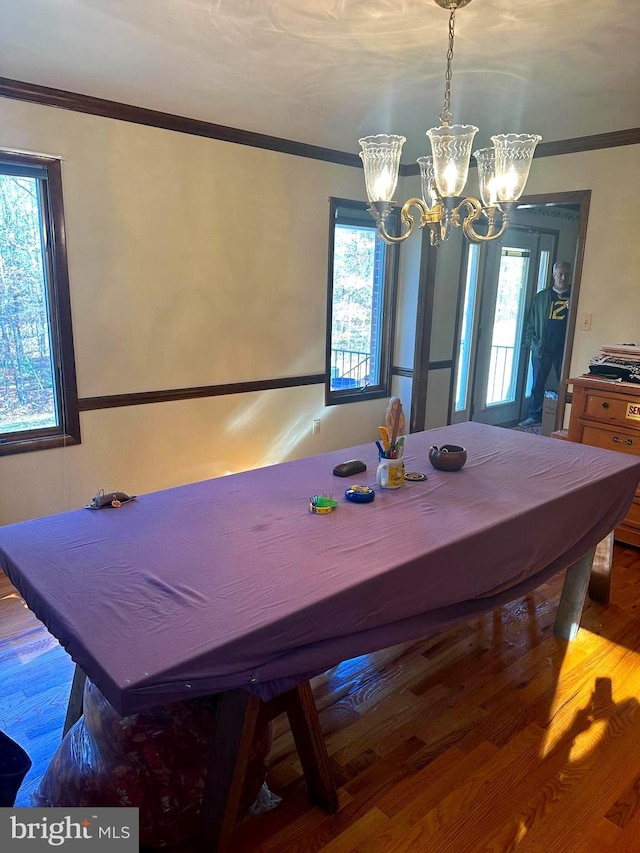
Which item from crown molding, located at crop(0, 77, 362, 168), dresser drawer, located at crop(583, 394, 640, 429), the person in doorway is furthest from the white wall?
the person in doorway

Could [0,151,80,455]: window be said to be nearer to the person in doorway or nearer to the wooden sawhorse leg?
the wooden sawhorse leg

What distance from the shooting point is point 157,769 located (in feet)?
4.77

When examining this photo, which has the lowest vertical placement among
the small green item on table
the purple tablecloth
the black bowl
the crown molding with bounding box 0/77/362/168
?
the purple tablecloth

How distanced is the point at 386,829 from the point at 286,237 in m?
3.38

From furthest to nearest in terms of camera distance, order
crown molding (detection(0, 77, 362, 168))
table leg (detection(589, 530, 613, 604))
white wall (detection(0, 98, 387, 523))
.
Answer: white wall (detection(0, 98, 387, 523))
crown molding (detection(0, 77, 362, 168))
table leg (detection(589, 530, 613, 604))

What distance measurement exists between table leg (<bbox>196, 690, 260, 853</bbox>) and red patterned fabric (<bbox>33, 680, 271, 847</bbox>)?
0.25 feet

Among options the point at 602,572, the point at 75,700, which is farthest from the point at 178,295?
the point at 602,572

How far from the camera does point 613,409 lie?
3.30 metres

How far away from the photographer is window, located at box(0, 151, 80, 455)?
9.59 feet

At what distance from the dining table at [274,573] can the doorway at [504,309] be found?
10.5 ft

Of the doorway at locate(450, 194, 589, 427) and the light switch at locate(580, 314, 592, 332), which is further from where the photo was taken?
the doorway at locate(450, 194, 589, 427)

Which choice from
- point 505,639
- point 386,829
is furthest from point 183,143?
point 386,829

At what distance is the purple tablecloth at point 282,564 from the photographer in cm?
121

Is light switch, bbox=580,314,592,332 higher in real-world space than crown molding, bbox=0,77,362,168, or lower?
lower
